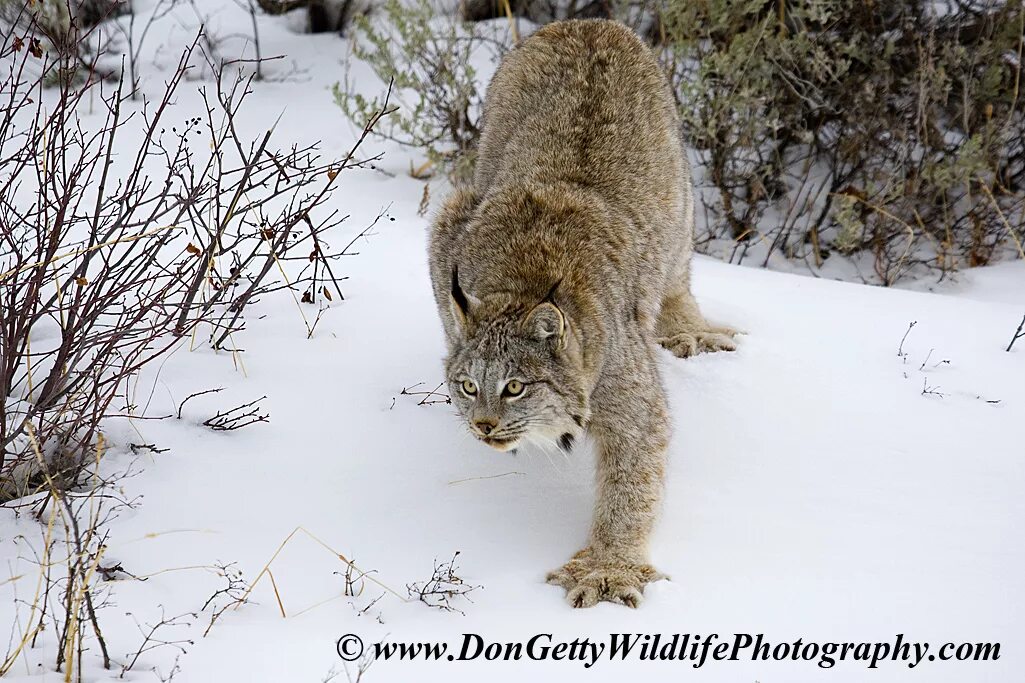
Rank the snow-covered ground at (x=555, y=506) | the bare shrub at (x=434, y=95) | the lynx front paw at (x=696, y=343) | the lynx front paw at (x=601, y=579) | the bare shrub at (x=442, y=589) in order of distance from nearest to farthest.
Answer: the snow-covered ground at (x=555, y=506), the bare shrub at (x=442, y=589), the lynx front paw at (x=601, y=579), the lynx front paw at (x=696, y=343), the bare shrub at (x=434, y=95)

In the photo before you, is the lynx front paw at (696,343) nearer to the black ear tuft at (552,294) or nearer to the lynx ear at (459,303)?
the black ear tuft at (552,294)

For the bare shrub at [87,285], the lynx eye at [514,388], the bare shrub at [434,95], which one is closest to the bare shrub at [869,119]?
the bare shrub at [434,95]

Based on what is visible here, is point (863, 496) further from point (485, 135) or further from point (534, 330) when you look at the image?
point (485, 135)

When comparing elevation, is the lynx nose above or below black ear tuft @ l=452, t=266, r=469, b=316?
below

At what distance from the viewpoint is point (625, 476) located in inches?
159

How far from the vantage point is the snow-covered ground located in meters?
3.33

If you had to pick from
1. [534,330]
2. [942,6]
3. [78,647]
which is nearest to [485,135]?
[534,330]

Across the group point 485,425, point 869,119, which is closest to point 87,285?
point 485,425

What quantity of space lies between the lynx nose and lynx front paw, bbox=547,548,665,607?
57cm

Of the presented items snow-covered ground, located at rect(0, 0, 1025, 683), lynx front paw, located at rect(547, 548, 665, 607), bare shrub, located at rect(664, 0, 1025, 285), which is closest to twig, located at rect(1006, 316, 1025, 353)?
snow-covered ground, located at rect(0, 0, 1025, 683)

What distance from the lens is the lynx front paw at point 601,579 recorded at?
364 centimetres

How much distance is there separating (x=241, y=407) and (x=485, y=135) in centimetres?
223

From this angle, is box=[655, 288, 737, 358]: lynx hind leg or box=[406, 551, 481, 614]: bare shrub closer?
box=[406, 551, 481, 614]: bare shrub

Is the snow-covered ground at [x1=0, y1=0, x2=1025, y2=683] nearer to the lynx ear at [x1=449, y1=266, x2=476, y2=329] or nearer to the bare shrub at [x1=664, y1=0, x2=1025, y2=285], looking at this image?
the lynx ear at [x1=449, y1=266, x2=476, y2=329]
